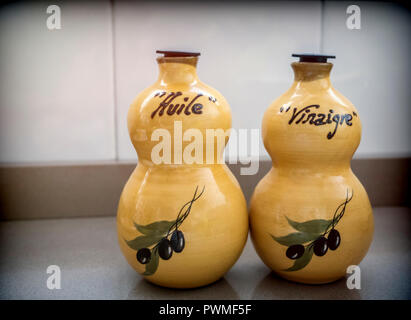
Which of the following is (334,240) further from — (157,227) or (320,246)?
(157,227)

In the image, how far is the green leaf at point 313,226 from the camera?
760 millimetres

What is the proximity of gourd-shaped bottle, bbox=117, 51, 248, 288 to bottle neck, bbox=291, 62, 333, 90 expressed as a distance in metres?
0.16

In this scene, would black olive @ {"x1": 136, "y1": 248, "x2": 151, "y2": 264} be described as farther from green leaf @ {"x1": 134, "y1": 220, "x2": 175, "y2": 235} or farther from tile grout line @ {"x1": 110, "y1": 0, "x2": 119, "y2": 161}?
tile grout line @ {"x1": 110, "y1": 0, "x2": 119, "y2": 161}

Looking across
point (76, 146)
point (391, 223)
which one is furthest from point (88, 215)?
point (391, 223)

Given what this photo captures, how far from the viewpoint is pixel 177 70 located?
30.8 inches

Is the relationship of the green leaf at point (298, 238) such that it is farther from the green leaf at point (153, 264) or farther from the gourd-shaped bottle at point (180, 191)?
the green leaf at point (153, 264)

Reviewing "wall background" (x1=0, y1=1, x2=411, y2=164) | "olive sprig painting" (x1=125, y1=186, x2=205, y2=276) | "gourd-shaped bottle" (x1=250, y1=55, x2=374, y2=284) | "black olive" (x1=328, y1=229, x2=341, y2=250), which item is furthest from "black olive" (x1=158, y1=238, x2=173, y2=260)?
"wall background" (x1=0, y1=1, x2=411, y2=164)

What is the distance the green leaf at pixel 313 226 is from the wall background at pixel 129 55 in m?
0.56

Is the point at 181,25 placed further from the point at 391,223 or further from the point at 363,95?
the point at 391,223

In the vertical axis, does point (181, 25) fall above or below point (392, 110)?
above

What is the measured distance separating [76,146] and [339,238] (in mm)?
829

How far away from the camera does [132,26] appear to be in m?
1.23

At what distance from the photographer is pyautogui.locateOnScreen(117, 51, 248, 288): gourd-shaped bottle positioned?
738mm

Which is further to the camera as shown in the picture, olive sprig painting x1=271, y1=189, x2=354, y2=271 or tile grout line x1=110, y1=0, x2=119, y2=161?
tile grout line x1=110, y1=0, x2=119, y2=161
